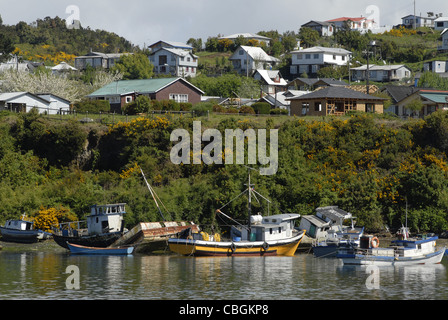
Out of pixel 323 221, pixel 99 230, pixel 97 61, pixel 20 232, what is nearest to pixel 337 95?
pixel 323 221

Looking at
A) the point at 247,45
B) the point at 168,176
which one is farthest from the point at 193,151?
the point at 247,45

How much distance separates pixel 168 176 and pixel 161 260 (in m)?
16.6

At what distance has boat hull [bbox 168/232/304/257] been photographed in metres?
48.6

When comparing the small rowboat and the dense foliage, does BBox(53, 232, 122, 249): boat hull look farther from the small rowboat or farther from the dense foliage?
the dense foliage

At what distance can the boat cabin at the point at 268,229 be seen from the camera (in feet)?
166

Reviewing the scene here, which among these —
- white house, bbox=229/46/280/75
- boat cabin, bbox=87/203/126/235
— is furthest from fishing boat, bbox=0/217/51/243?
white house, bbox=229/46/280/75

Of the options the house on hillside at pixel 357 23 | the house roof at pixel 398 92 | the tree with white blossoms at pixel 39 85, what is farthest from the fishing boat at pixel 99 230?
the house on hillside at pixel 357 23

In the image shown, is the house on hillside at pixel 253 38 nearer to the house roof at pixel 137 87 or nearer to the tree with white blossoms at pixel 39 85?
the tree with white blossoms at pixel 39 85

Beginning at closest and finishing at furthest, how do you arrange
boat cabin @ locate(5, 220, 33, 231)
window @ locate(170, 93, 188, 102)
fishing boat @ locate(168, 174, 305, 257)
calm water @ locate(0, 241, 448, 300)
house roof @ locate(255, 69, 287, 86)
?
calm water @ locate(0, 241, 448, 300), fishing boat @ locate(168, 174, 305, 257), boat cabin @ locate(5, 220, 33, 231), window @ locate(170, 93, 188, 102), house roof @ locate(255, 69, 287, 86)

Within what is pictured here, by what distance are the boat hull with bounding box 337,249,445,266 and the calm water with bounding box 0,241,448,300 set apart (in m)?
0.69

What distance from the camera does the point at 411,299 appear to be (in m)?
32.9

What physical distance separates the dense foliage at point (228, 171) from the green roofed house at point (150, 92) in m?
14.3

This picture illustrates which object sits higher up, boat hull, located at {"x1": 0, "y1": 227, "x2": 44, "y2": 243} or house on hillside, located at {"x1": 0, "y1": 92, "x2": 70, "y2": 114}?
house on hillside, located at {"x1": 0, "y1": 92, "x2": 70, "y2": 114}

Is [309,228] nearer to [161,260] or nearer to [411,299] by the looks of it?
[161,260]
